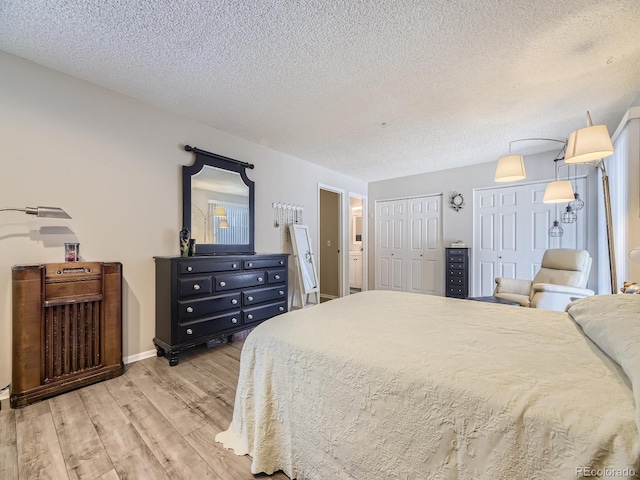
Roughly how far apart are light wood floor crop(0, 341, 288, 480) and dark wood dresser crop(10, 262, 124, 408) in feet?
0.40

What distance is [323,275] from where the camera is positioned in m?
5.70

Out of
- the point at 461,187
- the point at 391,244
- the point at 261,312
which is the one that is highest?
the point at 461,187

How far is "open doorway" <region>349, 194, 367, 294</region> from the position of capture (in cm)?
605

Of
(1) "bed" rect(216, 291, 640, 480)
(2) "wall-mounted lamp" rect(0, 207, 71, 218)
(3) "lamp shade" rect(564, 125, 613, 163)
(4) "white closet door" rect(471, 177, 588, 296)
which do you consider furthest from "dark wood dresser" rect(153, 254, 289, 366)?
(4) "white closet door" rect(471, 177, 588, 296)

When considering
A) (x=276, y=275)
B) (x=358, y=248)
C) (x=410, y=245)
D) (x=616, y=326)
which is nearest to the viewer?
(x=616, y=326)

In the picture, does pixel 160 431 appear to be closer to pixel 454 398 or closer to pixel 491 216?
pixel 454 398

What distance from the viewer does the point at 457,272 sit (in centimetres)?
456

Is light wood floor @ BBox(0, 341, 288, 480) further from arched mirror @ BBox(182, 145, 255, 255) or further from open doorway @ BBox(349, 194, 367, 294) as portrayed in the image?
open doorway @ BBox(349, 194, 367, 294)

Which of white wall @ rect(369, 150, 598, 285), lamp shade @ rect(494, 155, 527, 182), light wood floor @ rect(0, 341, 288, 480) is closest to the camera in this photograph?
light wood floor @ rect(0, 341, 288, 480)

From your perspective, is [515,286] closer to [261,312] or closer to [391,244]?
[391,244]

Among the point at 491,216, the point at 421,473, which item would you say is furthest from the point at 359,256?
the point at 421,473

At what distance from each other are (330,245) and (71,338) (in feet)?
13.5

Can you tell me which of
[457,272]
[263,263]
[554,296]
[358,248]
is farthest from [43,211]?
[358,248]

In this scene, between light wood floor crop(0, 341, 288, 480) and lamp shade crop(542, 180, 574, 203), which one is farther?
lamp shade crop(542, 180, 574, 203)
